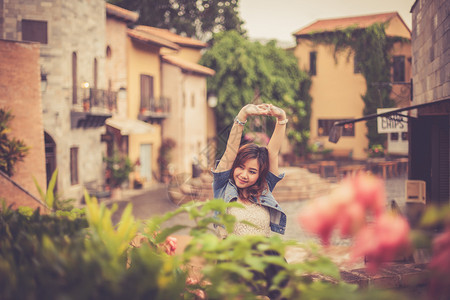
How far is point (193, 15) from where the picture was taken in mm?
35188

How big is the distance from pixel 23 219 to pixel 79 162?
15118 millimetres

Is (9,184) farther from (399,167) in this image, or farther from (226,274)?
(399,167)

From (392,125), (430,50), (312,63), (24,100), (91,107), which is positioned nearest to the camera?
(430,50)

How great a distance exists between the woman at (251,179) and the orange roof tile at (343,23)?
2522cm

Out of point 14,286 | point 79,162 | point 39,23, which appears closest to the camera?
point 14,286

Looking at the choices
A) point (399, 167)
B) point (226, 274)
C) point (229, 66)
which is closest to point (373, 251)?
point (226, 274)

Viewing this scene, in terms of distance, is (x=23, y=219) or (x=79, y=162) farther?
(x=79, y=162)

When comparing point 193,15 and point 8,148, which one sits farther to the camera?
point 193,15

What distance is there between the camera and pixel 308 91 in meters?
29.1

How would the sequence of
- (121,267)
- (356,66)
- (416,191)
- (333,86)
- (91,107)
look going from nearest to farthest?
(121,267)
(416,191)
(91,107)
(356,66)
(333,86)

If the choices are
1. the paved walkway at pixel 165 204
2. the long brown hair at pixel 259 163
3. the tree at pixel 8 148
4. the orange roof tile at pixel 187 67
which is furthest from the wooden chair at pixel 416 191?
the orange roof tile at pixel 187 67

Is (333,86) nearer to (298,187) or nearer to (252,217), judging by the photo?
(298,187)

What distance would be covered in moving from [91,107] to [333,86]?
16447mm

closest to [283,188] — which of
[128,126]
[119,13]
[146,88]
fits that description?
[128,126]
